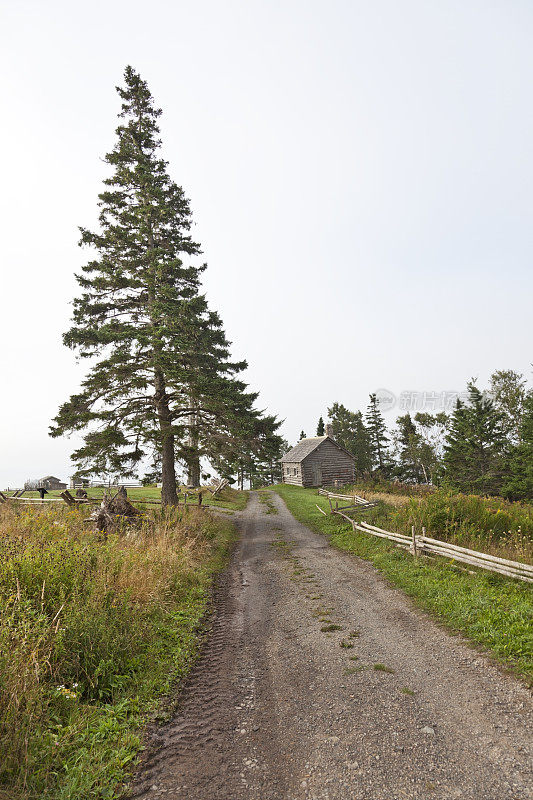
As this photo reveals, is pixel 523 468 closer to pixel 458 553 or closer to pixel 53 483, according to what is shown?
pixel 458 553

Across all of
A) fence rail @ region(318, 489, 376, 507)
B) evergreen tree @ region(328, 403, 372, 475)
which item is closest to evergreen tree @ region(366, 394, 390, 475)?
evergreen tree @ region(328, 403, 372, 475)

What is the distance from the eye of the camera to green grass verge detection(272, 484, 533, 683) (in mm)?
5867

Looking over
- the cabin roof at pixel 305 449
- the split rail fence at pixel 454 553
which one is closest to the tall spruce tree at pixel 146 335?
the split rail fence at pixel 454 553

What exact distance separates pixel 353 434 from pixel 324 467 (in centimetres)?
2331

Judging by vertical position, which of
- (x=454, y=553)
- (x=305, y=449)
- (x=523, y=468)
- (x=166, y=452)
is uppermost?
(x=166, y=452)

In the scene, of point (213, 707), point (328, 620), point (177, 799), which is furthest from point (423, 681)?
point (177, 799)

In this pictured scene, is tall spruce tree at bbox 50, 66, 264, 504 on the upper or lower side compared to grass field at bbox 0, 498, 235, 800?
upper

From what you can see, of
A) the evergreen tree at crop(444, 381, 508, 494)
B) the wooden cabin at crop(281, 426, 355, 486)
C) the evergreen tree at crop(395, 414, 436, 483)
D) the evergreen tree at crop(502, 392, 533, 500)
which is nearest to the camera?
the evergreen tree at crop(502, 392, 533, 500)

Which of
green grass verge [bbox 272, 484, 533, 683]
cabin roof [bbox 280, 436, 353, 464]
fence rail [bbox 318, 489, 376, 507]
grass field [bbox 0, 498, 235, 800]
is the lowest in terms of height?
fence rail [bbox 318, 489, 376, 507]

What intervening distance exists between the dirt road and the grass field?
1.58 ft

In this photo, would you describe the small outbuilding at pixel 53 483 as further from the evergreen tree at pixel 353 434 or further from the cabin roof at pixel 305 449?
the evergreen tree at pixel 353 434

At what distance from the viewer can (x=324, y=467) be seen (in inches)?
1745

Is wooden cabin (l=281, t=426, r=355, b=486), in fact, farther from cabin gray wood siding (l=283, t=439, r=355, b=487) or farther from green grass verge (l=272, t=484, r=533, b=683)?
green grass verge (l=272, t=484, r=533, b=683)

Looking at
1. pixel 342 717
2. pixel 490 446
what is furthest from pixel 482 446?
pixel 342 717
